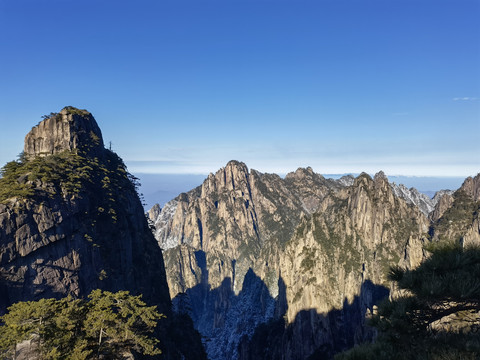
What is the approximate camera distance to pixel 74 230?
52.2 metres

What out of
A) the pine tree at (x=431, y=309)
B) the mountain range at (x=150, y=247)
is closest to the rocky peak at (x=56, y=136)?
the mountain range at (x=150, y=247)

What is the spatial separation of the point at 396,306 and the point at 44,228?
52042 millimetres

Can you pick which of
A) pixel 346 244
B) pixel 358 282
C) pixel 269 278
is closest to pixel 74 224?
pixel 358 282

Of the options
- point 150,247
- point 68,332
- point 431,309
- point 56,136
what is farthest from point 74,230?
point 431,309

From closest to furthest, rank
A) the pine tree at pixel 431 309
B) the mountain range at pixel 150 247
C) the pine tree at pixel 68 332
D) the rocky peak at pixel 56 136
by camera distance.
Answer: the pine tree at pixel 431 309 → the pine tree at pixel 68 332 → the mountain range at pixel 150 247 → the rocky peak at pixel 56 136

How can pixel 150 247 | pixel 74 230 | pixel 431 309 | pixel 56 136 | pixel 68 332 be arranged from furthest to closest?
pixel 150 247 < pixel 56 136 < pixel 74 230 < pixel 68 332 < pixel 431 309

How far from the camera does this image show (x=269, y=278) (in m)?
189

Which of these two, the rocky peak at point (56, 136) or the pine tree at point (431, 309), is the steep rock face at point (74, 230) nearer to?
the rocky peak at point (56, 136)

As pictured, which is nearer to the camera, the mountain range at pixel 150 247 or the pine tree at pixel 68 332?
the pine tree at pixel 68 332

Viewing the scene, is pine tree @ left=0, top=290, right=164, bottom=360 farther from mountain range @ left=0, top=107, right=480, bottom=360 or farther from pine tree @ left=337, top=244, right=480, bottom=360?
pine tree @ left=337, top=244, right=480, bottom=360

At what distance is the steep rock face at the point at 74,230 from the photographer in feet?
140

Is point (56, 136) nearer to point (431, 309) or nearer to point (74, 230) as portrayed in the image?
point (74, 230)

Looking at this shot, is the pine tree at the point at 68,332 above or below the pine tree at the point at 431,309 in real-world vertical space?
below

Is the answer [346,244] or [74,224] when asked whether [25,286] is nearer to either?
[74,224]
